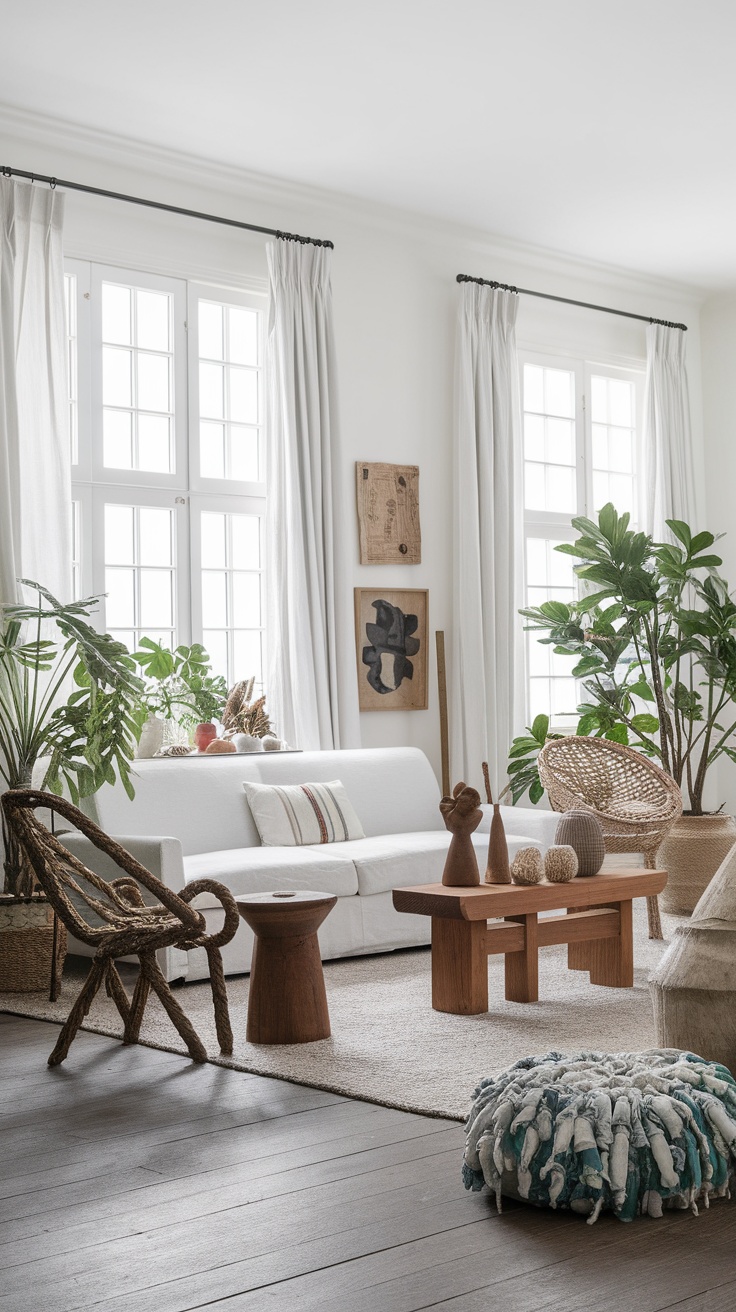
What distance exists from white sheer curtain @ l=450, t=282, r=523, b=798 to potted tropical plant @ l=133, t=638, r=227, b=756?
4.83 ft

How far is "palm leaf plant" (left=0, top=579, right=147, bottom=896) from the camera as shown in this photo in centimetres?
482

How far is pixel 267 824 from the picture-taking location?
538cm

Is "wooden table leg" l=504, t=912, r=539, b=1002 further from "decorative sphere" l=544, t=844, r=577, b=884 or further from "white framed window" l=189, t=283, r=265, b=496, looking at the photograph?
"white framed window" l=189, t=283, r=265, b=496

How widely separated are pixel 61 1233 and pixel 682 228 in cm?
634

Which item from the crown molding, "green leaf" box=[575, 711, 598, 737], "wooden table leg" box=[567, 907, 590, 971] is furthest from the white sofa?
the crown molding

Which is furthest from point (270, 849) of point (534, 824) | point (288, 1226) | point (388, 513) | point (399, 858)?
point (288, 1226)

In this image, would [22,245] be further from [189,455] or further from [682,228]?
[682,228]

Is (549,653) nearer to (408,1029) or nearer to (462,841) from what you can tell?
(462,841)

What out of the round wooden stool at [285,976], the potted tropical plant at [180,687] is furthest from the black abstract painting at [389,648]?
the round wooden stool at [285,976]

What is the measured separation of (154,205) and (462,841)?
337 cm

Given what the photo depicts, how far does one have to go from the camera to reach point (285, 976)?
3736 mm

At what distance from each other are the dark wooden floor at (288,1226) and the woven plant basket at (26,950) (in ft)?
4.56

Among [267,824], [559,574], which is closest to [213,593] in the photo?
[267,824]

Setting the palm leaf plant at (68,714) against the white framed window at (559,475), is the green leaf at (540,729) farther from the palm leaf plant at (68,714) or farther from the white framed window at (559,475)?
the palm leaf plant at (68,714)
